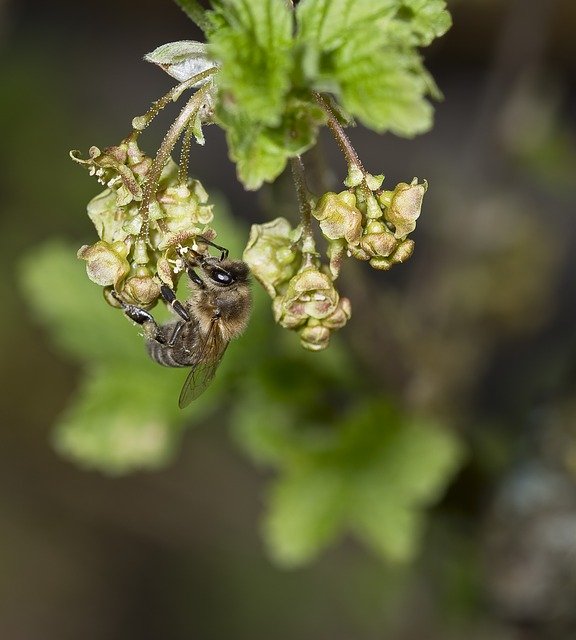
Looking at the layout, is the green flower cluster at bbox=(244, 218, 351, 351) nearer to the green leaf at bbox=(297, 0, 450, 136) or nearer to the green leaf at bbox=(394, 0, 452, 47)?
the green leaf at bbox=(297, 0, 450, 136)

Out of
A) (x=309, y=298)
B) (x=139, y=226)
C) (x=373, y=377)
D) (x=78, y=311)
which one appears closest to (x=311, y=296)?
(x=309, y=298)

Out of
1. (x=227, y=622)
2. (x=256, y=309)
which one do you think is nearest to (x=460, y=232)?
(x=256, y=309)

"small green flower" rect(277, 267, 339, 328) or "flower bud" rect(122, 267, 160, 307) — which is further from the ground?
"flower bud" rect(122, 267, 160, 307)

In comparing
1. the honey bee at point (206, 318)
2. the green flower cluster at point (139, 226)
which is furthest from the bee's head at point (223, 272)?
the green flower cluster at point (139, 226)

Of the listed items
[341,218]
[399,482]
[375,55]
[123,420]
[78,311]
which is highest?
[375,55]

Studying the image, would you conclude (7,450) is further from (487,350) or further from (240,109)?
(240,109)

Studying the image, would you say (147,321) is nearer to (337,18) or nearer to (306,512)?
(337,18)

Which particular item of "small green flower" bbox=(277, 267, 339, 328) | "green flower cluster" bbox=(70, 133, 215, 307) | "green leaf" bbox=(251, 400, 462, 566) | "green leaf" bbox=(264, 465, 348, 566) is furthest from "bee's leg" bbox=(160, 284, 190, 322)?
"green leaf" bbox=(264, 465, 348, 566)
